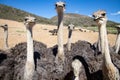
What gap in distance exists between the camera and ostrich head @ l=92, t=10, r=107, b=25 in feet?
16.2

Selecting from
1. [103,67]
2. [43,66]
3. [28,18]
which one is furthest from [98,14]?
[43,66]

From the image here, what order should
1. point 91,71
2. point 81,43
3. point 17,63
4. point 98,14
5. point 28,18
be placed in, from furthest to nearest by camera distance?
point 81,43 < point 17,63 < point 91,71 < point 28,18 < point 98,14

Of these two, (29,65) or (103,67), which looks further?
(29,65)

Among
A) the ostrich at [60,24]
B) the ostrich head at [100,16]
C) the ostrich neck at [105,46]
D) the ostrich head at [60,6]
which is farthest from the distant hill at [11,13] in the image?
the ostrich head at [100,16]

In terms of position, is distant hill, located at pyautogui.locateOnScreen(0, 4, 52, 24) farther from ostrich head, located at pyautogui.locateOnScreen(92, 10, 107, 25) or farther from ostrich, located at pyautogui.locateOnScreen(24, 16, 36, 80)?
ostrich head, located at pyautogui.locateOnScreen(92, 10, 107, 25)

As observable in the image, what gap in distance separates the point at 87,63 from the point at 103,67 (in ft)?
2.42

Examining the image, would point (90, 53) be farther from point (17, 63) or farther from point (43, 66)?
point (17, 63)

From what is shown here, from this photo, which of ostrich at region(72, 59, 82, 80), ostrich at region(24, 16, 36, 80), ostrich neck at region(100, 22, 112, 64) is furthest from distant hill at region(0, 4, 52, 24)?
ostrich neck at region(100, 22, 112, 64)

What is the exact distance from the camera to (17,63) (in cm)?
615

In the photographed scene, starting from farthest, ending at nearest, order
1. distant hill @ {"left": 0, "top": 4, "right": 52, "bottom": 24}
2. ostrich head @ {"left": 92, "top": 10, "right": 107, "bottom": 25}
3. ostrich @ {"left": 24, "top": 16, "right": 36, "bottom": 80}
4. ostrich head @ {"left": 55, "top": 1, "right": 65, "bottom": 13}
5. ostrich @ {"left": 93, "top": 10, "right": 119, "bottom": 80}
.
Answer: distant hill @ {"left": 0, "top": 4, "right": 52, "bottom": 24} → ostrich head @ {"left": 55, "top": 1, "right": 65, "bottom": 13} → ostrich @ {"left": 24, "top": 16, "right": 36, "bottom": 80} → ostrich @ {"left": 93, "top": 10, "right": 119, "bottom": 80} → ostrich head @ {"left": 92, "top": 10, "right": 107, "bottom": 25}

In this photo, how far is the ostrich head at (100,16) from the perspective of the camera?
4923 mm

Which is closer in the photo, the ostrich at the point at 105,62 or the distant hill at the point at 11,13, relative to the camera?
the ostrich at the point at 105,62

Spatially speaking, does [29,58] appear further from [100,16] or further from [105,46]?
[100,16]

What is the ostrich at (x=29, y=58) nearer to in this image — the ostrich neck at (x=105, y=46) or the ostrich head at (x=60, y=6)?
the ostrich head at (x=60, y=6)
